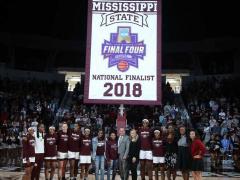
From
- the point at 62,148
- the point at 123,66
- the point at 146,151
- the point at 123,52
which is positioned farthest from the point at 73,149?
the point at 123,52

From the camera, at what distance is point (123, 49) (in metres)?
14.1

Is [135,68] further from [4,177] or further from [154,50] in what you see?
[4,177]

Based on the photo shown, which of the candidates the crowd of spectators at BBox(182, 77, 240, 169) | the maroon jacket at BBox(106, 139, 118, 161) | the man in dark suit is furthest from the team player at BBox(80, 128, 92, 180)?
the crowd of spectators at BBox(182, 77, 240, 169)

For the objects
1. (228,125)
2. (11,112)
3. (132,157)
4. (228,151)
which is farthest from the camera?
(11,112)

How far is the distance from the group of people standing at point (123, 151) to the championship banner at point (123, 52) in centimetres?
126

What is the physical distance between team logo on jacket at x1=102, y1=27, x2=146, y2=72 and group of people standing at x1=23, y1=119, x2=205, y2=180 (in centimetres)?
212

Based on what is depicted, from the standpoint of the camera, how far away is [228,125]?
76.4ft

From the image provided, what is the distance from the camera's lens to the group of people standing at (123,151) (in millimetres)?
13516

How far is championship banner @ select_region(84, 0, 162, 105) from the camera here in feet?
45.0

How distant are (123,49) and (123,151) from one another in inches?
129

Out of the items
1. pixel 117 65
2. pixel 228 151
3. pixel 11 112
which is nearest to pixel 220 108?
pixel 228 151

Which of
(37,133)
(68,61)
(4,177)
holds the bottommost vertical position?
(4,177)

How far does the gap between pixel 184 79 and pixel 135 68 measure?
2059 centimetres

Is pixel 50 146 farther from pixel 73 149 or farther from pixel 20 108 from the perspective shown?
pixel 20 108
